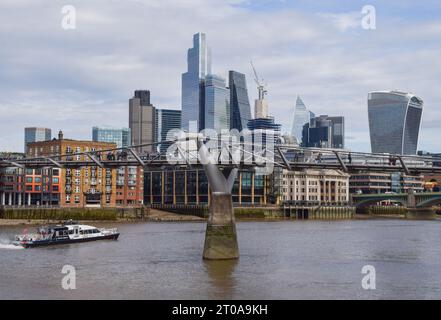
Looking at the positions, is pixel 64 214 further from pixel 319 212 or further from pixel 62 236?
pixel 319 212

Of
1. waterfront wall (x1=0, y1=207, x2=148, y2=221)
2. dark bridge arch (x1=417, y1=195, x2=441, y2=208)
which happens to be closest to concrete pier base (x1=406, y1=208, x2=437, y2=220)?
dark bridge arch (x1=417, y1=195, x2=441, y2=208)

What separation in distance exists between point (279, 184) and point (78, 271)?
137 meters

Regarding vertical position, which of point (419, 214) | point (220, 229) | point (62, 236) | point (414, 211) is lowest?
point (419, 214)

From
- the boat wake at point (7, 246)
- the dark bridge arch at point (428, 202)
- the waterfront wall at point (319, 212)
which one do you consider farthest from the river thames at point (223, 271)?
the dark bridge arch at point (428, 202)

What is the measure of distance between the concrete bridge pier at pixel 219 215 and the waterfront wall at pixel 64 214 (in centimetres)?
7731

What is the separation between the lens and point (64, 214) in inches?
5251

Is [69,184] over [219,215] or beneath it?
over

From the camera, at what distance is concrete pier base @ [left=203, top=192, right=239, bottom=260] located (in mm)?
58219

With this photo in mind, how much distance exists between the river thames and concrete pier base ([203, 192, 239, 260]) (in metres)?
1.26

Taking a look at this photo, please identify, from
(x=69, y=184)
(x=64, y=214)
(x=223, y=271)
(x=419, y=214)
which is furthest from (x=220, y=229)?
(x=419, y=214)

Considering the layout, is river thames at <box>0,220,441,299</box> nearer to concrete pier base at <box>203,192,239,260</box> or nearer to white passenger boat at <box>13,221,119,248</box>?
concrete pier base at <box>203,192,239,260</box>

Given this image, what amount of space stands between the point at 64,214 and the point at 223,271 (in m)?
85.4

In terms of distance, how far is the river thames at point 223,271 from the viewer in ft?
145
